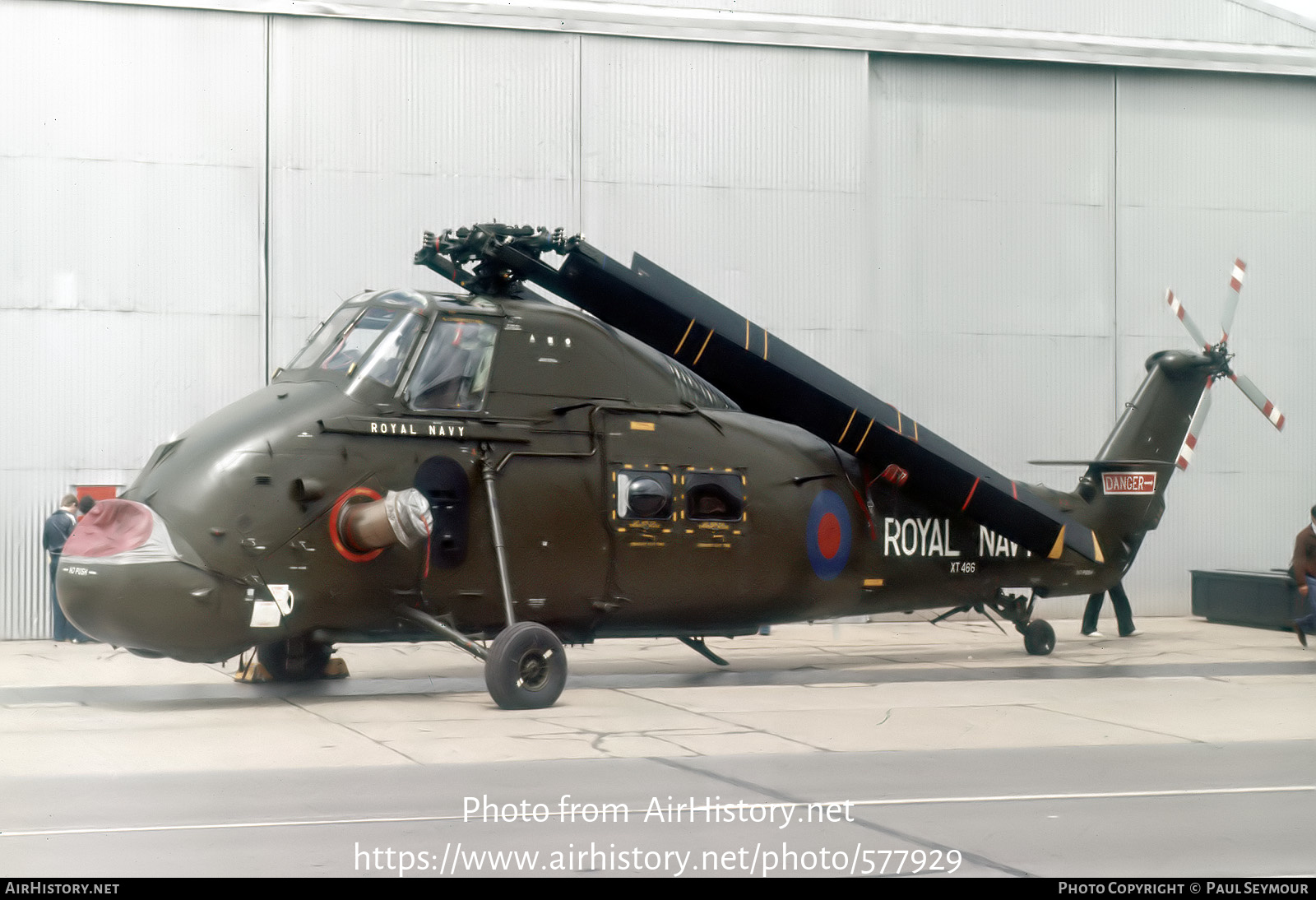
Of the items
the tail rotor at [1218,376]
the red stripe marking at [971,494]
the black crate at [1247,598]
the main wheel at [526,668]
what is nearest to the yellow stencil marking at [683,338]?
the main wheel at [526,668]

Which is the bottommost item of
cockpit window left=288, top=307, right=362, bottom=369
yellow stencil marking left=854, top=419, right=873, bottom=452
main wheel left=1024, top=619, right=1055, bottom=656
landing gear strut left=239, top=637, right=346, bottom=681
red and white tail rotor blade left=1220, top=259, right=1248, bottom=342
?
main wheel left=1024, top=619, right=1055, bottom=656

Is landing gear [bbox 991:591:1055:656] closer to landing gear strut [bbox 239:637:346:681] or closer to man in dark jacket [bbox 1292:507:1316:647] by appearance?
man in dark jacket [bbox 1292:507:1316:647]

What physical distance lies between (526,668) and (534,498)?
5.54ft

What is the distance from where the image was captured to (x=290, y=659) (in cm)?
1281

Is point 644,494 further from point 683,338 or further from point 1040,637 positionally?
point 1040,637

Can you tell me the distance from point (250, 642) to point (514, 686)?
85.2 inches

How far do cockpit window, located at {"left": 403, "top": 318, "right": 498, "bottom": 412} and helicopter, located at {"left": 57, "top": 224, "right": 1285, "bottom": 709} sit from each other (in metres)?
0.02

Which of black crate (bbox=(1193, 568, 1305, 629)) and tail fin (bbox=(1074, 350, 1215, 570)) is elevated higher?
tail fin (bbox=(1074, 350, 1215, 570))

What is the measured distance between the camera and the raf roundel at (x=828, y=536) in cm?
1395

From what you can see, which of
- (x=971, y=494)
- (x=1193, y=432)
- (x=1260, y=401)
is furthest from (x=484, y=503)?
(x=1260, y=401)

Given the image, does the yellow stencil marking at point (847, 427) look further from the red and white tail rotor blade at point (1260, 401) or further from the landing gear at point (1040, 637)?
the red and white tail rotor blade at point (1260, 401)

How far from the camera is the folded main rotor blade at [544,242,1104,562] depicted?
13234 mm

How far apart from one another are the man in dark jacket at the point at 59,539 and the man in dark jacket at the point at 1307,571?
15116mm

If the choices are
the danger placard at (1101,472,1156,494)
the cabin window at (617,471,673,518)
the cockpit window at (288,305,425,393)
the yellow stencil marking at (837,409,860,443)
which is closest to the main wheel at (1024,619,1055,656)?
the danger placard at (1101,472,1156,494)
